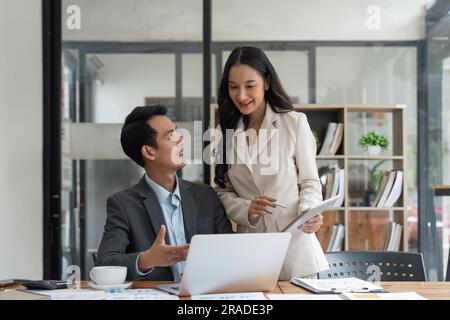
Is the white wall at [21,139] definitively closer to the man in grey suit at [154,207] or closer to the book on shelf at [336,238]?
the man in grey suit at [154,207]

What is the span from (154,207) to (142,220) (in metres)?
0.06

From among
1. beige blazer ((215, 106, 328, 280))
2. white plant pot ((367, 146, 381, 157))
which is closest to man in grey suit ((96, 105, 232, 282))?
beige blazer ((215, 106, 328, 280))

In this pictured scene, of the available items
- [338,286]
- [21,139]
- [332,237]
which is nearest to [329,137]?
[332,237]

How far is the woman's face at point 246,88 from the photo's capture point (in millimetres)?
2615

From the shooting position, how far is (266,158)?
2.60 metres

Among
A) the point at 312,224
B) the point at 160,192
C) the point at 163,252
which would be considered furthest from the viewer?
the point at 160,192

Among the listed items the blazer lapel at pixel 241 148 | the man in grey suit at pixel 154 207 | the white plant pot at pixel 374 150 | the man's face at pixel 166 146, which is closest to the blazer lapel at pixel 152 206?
the man in grey suit at pixel 154 207

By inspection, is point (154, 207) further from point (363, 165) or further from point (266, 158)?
point (363, 165)

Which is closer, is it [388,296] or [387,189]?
[388,296]

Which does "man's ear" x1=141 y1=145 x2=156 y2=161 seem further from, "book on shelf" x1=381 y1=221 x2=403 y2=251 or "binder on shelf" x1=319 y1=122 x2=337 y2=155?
"book on shelf" x1=381 y1=221 x2=403 y2=251

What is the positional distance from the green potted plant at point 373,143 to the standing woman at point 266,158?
1702 mm

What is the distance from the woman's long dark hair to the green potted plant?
5.56ft

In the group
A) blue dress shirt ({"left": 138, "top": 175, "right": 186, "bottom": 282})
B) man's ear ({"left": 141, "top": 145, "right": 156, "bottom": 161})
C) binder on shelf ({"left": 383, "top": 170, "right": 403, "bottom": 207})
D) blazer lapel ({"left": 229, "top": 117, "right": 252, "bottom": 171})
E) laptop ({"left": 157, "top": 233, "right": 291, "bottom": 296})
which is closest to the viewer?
laptop ({"left": 157, "top": 233, "right": 291, "bottom": 296})

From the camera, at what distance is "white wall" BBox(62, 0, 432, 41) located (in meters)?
4.28
